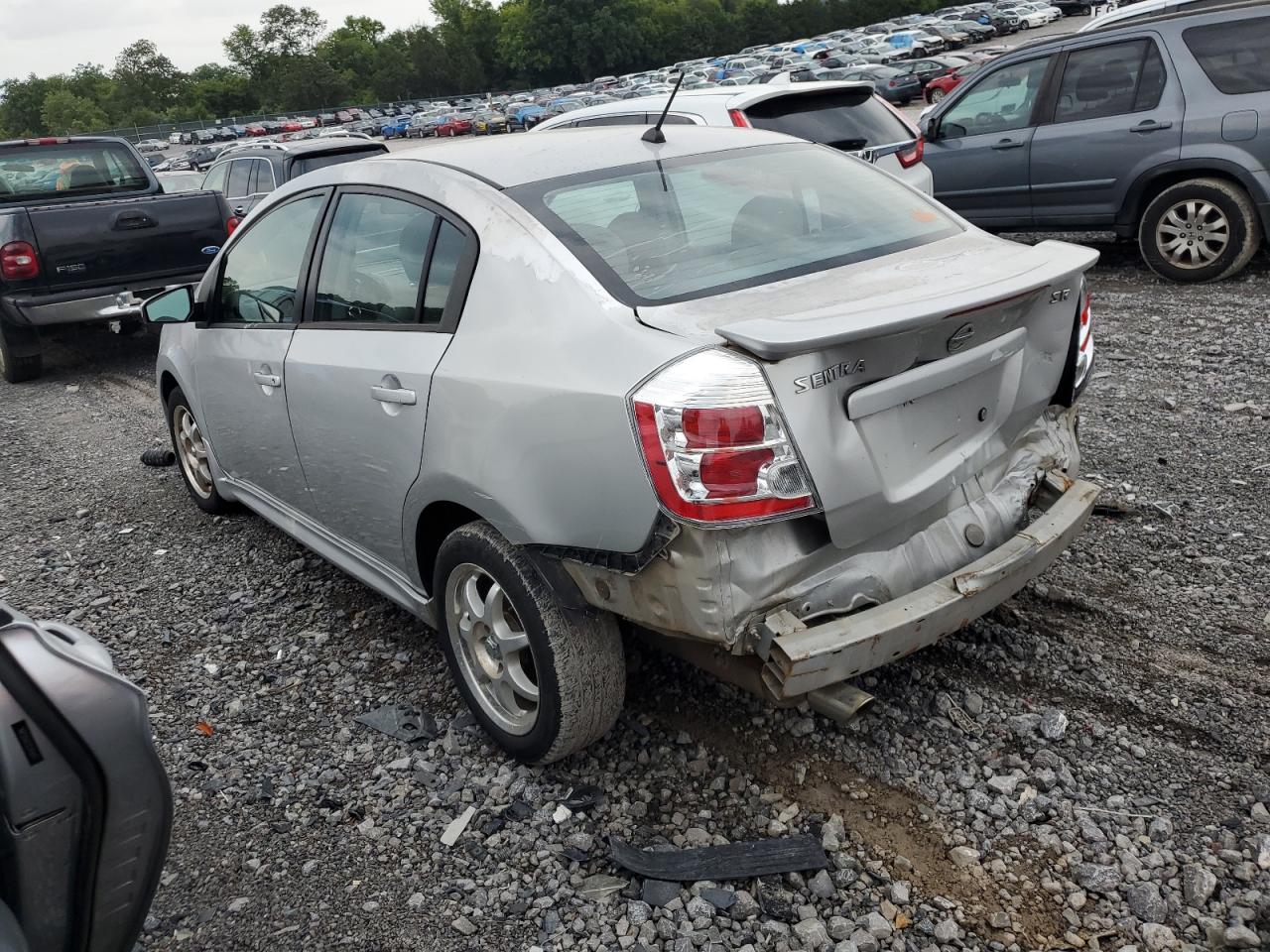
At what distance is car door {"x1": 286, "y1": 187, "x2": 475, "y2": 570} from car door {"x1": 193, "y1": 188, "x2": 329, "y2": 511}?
0.15 meters

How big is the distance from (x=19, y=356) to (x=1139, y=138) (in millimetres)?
9175

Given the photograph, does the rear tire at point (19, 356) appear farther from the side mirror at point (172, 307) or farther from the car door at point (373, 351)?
the car door at point (373, 351)

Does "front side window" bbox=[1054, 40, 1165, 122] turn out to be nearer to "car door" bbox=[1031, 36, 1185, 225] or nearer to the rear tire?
"car door" bbox=[1031, 36, 1185, 225]

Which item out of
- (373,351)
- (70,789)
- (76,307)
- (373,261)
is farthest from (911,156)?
(70,789)

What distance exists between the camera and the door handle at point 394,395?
122 inches

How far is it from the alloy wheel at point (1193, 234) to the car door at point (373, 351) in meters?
6.66

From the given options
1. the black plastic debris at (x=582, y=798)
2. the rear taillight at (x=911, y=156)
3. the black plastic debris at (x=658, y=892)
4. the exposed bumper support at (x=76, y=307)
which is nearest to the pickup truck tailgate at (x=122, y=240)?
the exposed bumper support at (x=76, y=307)

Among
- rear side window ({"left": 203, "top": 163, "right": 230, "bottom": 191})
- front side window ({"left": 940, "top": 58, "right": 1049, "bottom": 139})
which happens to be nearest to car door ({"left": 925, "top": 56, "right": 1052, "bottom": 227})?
front side window ({"left": 940, "top": 58, "right": 1049, "bottom": 139})

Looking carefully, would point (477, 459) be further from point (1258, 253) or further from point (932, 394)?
point (1258, 253)

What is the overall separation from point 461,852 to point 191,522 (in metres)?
3.28

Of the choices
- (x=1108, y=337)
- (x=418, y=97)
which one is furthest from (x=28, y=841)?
(x=418, y=97)

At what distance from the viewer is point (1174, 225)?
7.90 meters

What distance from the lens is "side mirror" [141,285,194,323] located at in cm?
458

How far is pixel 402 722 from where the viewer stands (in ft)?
11.5
